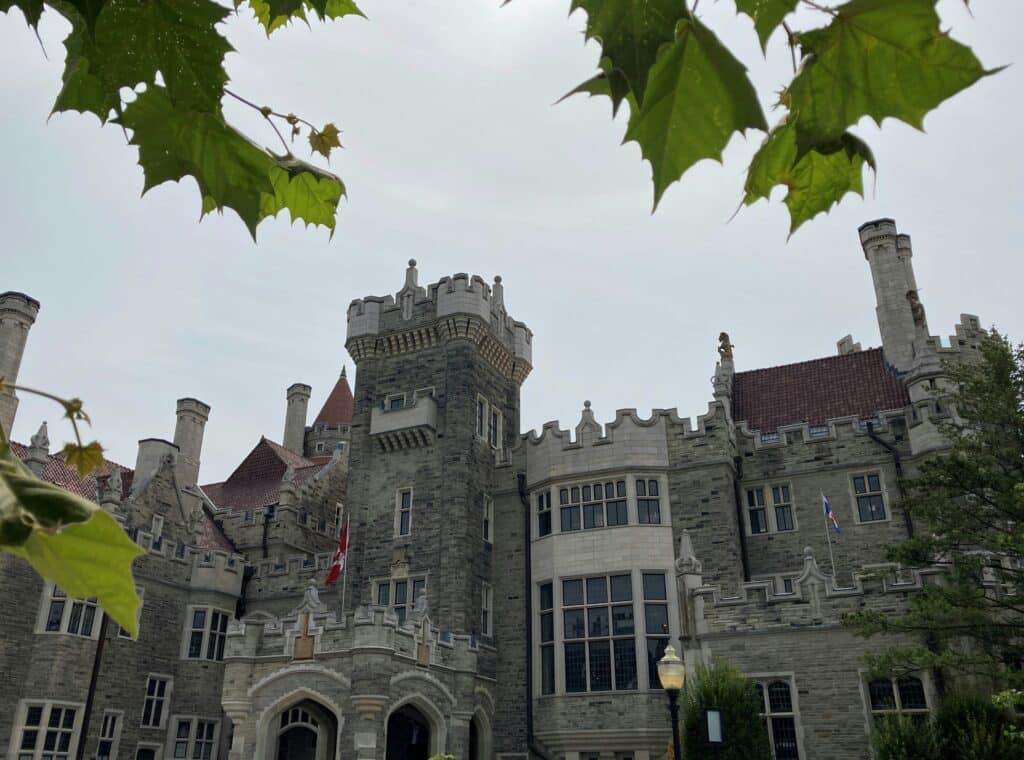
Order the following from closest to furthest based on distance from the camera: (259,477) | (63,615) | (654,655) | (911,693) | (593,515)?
1. (911,693)
2. (654,655)
3. (63,615)
4. (593,515)
5. (259,477)

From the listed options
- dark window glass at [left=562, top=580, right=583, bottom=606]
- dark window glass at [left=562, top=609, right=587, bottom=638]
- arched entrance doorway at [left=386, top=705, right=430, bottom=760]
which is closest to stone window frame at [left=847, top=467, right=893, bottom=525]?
dark window glass at [left=562, top=580, right=583, bottom=606]

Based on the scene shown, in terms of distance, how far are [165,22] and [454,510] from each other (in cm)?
2127

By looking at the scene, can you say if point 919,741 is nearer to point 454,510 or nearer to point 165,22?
point 454,510

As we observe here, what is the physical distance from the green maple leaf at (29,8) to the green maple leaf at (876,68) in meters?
1.18

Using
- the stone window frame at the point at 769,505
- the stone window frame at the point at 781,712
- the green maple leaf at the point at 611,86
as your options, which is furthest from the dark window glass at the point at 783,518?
the green maple leaf at the point at 611,86

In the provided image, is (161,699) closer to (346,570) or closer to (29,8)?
(346,570)

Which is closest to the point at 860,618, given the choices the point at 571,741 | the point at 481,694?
the point at 571,741

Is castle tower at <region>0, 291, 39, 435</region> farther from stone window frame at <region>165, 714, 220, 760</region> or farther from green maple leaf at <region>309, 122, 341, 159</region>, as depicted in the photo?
green maple leaf at <region>309, 122, 341, 159</region>

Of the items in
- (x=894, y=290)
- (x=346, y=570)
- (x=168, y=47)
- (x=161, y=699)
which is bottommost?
(x=168, y=47)

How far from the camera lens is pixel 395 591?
22.5 metres

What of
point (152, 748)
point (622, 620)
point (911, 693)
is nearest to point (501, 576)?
point (622, 620)

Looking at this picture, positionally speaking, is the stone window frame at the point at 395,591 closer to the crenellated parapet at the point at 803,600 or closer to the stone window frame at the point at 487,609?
the stone window frame at the point at 487,609

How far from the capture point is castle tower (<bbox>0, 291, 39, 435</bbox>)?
24.1 m

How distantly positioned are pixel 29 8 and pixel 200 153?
419 mm
